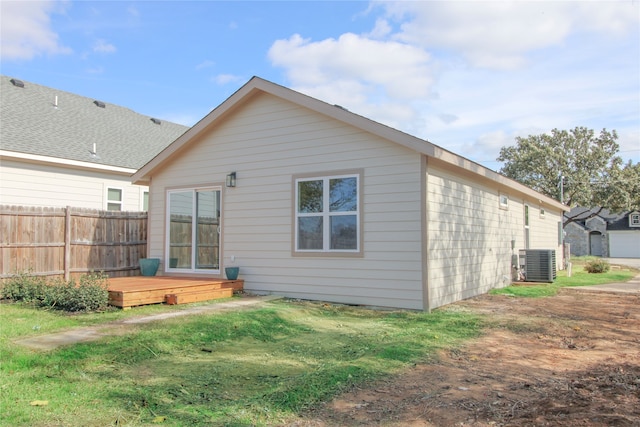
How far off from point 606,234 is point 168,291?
43645mm

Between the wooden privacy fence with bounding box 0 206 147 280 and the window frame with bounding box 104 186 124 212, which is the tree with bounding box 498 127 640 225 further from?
the wooden privacy fence with bounding box 0 206 147 280

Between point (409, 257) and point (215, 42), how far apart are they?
807 cm

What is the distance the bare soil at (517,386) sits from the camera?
127 inches

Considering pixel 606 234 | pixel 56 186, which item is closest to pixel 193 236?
pixel 56 186

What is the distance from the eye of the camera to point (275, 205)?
9367 millimetres

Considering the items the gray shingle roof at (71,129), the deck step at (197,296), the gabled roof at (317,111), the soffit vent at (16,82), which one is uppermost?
the soffit vent at (16,82)

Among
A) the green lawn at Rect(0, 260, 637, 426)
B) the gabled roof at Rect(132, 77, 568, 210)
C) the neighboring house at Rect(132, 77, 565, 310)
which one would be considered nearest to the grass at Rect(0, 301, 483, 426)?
the green lawn at Rect(0, 260, 637, 426)

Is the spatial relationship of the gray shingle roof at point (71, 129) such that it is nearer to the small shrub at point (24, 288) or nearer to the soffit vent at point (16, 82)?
A: the soffit vent at point (16, 82)

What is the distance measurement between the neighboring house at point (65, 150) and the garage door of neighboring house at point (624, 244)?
131 ft

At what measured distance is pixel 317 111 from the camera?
8609 mm

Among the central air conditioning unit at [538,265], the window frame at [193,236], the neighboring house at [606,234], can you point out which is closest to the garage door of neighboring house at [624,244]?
the neighboring house at [606,234]

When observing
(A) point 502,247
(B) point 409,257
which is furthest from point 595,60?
(B) point 409,257

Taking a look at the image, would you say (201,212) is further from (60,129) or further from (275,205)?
(60,129)

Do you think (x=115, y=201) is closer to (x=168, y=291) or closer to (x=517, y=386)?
(x=168, y=291)
